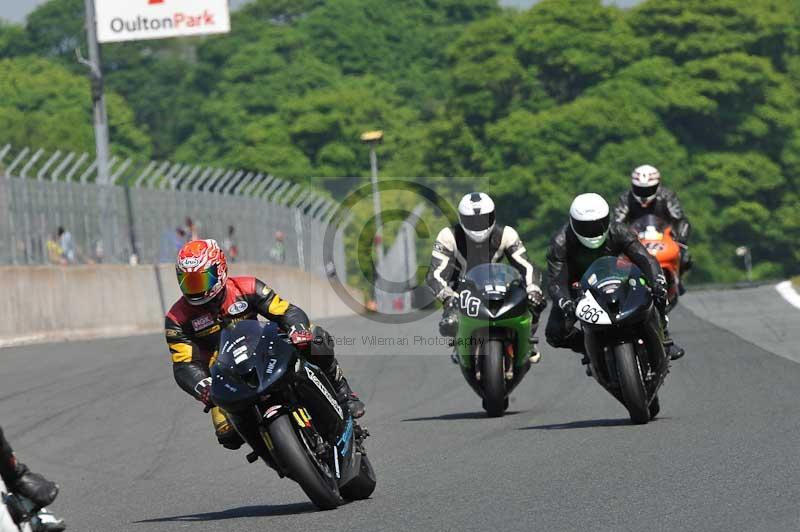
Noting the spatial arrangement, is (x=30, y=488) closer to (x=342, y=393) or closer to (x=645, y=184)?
(x=342, y=393)

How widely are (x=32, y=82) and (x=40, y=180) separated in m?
69.8

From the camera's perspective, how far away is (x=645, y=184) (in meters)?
16.5

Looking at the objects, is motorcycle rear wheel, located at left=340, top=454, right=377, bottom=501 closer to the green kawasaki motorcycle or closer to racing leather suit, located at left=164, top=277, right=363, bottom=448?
racing leather suit, located at left=164, top=277, right=363, bottom=448

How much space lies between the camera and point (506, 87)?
2741 inches

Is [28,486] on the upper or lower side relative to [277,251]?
upper

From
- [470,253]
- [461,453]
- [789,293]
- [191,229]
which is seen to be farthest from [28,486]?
[191,229]

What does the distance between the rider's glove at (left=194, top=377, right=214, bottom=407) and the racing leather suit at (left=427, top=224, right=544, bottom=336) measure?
4.56m

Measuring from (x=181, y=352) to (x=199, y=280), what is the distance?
1.76 ft

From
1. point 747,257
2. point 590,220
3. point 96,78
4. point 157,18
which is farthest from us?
point 747,257

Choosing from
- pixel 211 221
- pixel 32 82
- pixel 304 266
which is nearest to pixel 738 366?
pixel 211 221

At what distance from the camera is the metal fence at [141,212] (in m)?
22.5

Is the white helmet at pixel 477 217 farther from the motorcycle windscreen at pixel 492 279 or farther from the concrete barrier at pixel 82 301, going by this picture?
the concrete barrier at pixel 82 301

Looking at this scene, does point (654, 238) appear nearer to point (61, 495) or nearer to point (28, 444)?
point (28, 444)

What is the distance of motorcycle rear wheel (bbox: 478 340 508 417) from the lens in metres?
12.5
